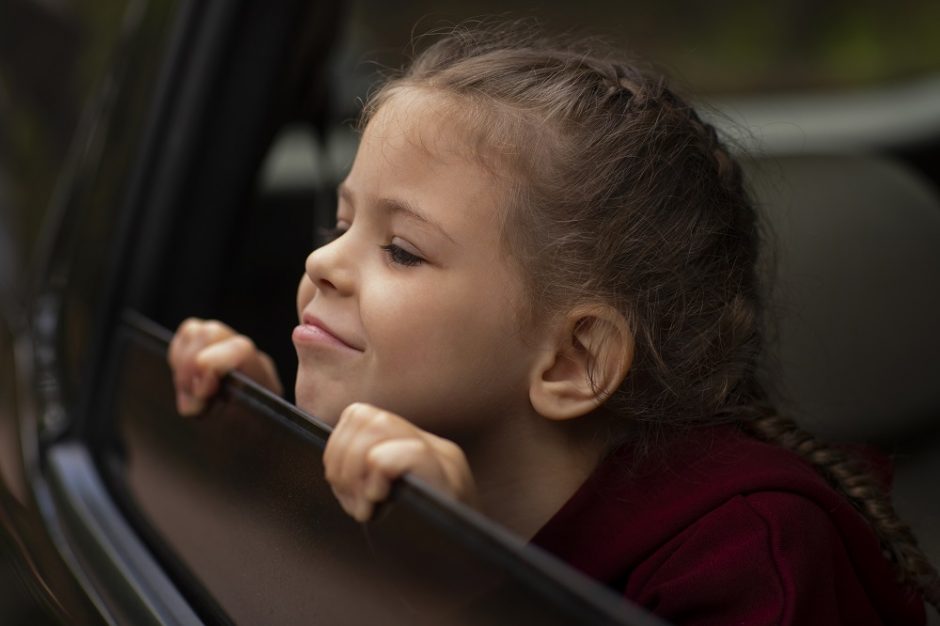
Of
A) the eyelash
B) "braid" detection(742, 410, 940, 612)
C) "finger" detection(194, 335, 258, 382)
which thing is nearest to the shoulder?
"braid" detection(742, 410, 940, 612)

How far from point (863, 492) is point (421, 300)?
52 centimetres

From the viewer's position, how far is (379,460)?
41.6 inches

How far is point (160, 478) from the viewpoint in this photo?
62.3 inches

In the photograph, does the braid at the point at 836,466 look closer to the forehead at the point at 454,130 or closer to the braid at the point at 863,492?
the braid at the point at 863,492

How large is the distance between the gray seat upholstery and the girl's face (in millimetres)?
722

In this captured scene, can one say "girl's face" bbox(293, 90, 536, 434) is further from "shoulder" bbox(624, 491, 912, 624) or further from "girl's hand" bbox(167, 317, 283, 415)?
"shoulder" bbox(624, 491, 912, 624)

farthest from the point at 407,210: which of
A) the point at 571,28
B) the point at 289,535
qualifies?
the point at 571,28

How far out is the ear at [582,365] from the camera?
4.67ft

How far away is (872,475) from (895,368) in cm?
58

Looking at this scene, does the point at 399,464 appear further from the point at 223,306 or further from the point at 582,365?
the point at 223,306

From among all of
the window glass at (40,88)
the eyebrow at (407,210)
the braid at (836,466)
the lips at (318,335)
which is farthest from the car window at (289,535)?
the window glass at (40,88)

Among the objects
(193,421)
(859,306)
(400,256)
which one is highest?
(400,256)

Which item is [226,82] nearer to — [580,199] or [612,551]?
[580,199]

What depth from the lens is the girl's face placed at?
1.39 metres
